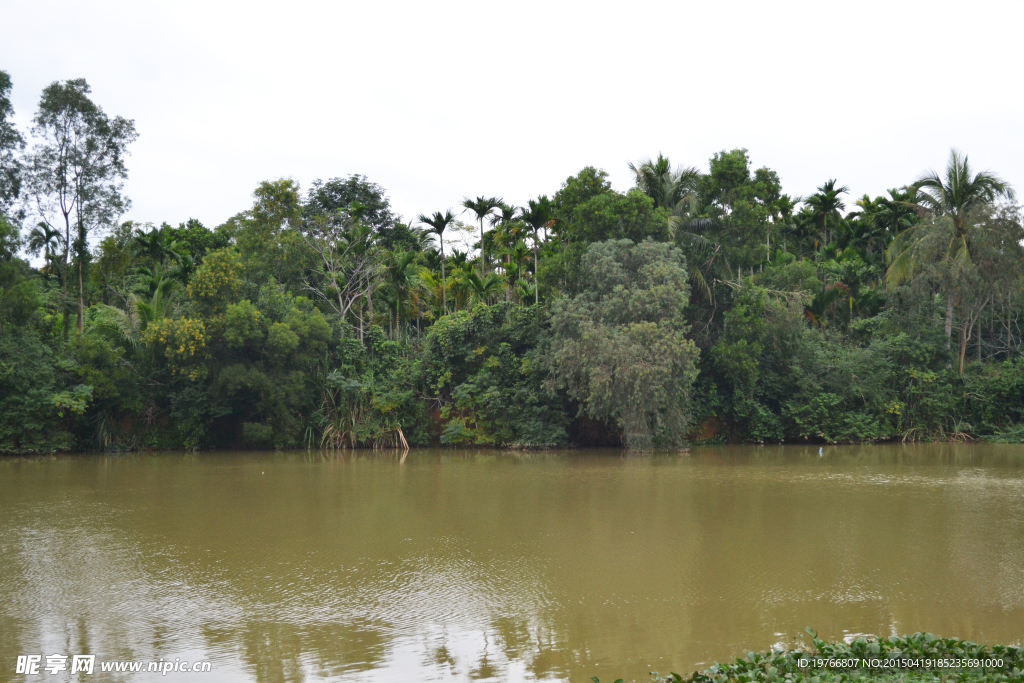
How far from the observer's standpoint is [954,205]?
83.4 ft

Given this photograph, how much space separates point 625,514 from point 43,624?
798cm

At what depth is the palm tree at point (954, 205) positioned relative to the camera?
2461 cm

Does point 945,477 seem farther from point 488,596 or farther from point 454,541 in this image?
point 488,596

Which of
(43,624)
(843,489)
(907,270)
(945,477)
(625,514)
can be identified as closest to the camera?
(43,624)

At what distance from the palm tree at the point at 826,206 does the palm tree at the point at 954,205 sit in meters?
8.98

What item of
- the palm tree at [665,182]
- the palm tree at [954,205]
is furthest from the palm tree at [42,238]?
the palm tree at [954,205]

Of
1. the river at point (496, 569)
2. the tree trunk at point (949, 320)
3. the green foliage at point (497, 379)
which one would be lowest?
the river at point (496, 569)

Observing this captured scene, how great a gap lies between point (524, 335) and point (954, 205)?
14.3 meters

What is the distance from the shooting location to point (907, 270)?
85.0ft

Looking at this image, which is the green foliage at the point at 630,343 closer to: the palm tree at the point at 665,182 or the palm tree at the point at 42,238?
the palm tree at the point at 665,182

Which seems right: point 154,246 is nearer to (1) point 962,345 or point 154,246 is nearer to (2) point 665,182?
(2) point 665,182

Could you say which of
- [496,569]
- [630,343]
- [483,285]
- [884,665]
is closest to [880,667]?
[884,665]

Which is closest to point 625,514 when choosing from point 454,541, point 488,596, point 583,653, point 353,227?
point 454,541

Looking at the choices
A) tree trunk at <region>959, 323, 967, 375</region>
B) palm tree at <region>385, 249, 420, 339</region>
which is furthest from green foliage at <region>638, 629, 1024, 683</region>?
palm tree at <region>385, 249, 420, 339</region>
